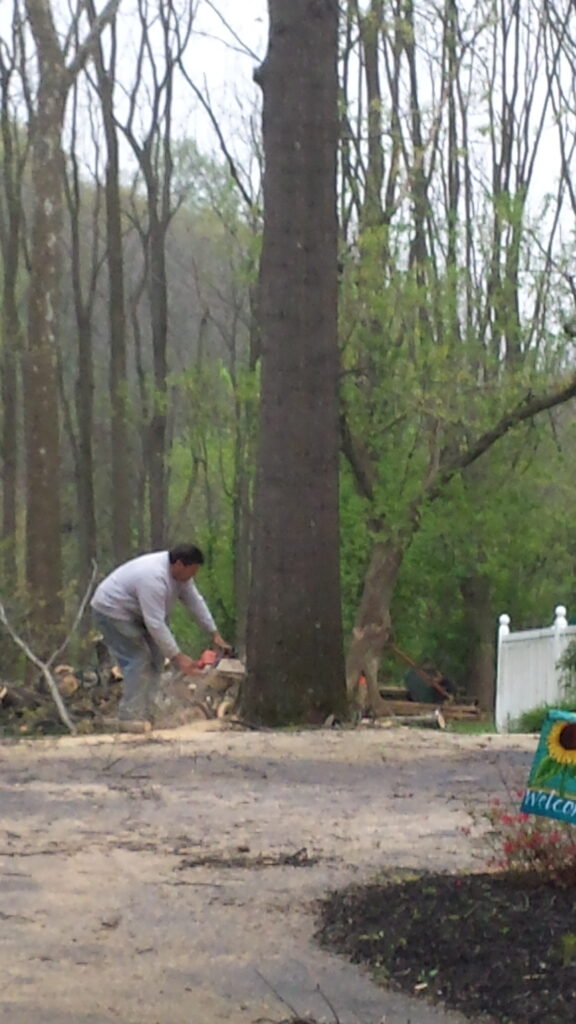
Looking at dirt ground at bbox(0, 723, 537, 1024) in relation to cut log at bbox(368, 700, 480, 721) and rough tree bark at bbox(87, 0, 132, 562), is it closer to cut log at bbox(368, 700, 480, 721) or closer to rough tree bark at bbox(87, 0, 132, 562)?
cut log at bbox(368, 700, 480, 721)

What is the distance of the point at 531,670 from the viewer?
20.6 m

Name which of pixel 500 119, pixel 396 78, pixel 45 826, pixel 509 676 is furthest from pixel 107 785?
pixel 500 119

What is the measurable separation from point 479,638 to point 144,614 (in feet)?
64.8

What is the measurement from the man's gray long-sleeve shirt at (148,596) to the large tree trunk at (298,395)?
624 mm

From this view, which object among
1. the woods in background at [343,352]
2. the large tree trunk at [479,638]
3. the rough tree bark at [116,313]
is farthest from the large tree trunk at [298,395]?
the rough tree bark at [116,313]

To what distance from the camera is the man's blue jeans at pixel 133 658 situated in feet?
41.5

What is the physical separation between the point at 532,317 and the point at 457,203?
3877 millimetres

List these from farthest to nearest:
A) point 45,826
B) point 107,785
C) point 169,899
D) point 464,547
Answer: point 464,547
point 107,785
point 45,826
point 169,899

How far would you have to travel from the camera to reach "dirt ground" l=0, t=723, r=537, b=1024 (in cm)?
424

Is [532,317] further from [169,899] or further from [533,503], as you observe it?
[169,899]

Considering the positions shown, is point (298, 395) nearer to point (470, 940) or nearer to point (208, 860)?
point (208, 860)

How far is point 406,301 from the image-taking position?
2311 centimetres

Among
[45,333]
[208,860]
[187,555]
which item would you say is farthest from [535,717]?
[208,860]

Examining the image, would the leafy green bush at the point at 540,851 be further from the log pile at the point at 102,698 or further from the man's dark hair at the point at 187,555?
the log pile at the point at 102,698
